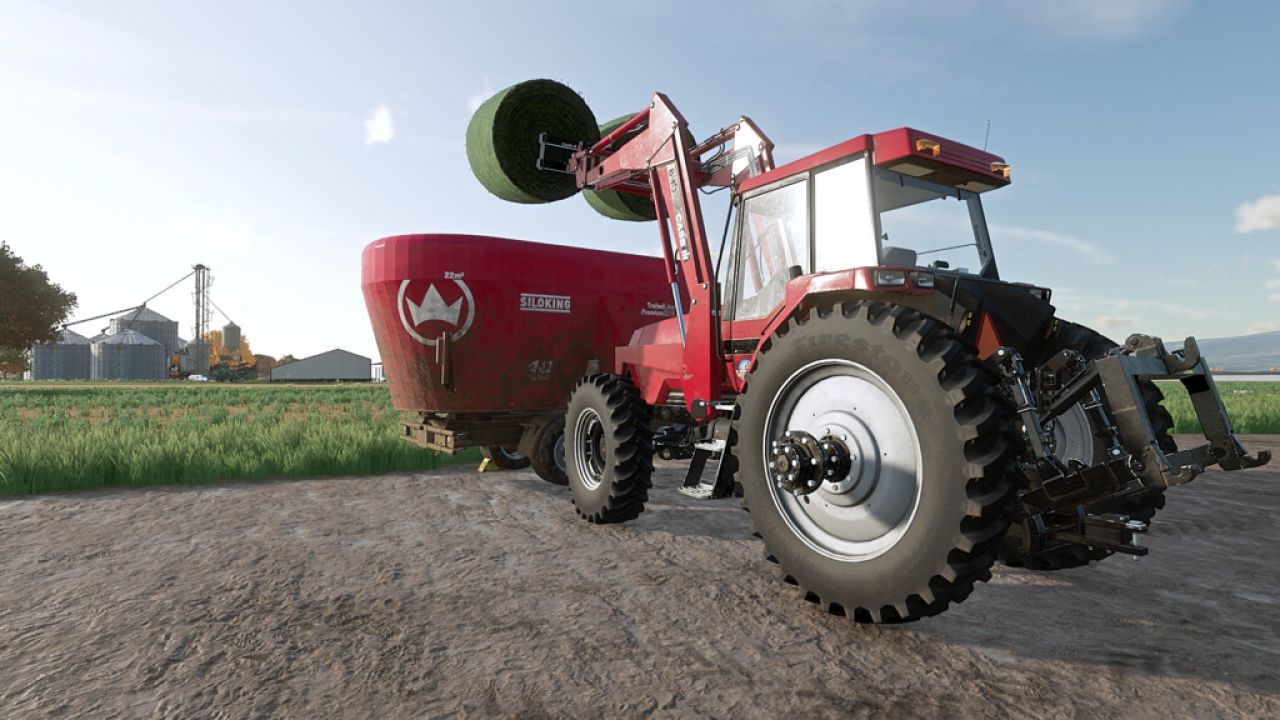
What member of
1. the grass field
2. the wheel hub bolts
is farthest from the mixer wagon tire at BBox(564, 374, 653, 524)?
the grass field

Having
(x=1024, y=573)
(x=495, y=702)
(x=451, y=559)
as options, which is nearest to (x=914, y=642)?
(x=1024, y=573)

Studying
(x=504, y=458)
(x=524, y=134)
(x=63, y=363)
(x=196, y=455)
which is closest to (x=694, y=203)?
(x=524, y=134)

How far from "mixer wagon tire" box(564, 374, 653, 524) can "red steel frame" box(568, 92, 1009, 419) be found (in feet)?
1.53

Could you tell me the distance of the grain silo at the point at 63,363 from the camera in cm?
7388

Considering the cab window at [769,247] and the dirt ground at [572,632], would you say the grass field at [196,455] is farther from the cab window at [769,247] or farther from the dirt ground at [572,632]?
the cab window at [769,247]

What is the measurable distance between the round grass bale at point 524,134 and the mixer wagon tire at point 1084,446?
5095mm

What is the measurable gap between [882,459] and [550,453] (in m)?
4.61

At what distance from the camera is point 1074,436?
400 centimetres

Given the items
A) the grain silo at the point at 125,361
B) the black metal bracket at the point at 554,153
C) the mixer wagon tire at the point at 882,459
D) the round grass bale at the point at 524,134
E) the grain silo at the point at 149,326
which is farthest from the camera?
the grain silo at the point at 149,326

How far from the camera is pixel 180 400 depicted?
81.2 feet

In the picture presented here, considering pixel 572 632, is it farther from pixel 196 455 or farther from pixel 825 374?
pixel 196 455

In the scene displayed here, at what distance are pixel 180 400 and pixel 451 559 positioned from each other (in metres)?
26.6

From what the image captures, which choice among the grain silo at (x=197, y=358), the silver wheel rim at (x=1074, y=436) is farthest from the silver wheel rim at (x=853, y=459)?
the grain silo at (x=197, y=358)

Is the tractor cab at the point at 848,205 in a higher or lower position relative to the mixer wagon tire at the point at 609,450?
higher
